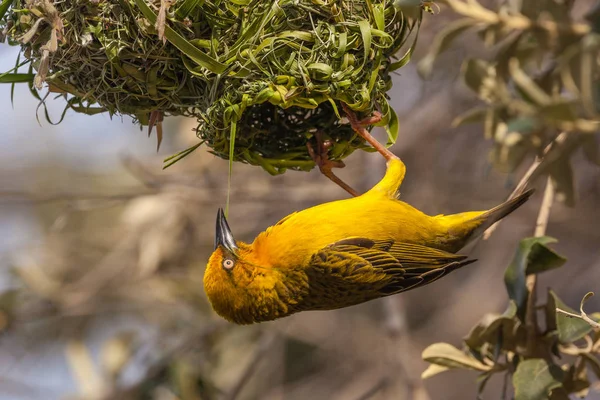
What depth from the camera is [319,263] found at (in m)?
2.67

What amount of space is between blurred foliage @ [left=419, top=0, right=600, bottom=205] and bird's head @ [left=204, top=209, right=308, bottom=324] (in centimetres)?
87

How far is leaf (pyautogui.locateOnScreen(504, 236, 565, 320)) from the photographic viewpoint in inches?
98.1

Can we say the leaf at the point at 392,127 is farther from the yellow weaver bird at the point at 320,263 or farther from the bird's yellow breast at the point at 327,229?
the bird's yellow breast at the point at 327,229

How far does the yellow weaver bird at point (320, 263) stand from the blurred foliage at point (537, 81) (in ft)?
1.12

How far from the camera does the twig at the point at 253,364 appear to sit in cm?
441

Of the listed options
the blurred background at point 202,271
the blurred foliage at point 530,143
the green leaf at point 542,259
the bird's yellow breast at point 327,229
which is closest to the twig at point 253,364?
the blurred background at point 202,271

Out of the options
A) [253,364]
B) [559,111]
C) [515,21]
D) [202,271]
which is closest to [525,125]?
[559,111]

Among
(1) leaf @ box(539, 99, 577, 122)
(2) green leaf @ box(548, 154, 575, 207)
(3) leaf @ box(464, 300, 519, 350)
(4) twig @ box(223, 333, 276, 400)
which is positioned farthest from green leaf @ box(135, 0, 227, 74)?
(4) twig @ box(223, 333, 276, 400)

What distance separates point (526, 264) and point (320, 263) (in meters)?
0.70

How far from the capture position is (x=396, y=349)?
413cm

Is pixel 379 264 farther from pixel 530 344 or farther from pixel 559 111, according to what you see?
pixel 559 111

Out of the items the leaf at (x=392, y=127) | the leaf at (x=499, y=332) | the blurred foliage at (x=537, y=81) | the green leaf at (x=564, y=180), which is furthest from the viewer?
the leaf at (x=392, y=127)

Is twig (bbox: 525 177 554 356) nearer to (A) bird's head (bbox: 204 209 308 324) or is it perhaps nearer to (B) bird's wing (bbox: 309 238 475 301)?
(B) bird's wing (bbox: 309 238 475 301)

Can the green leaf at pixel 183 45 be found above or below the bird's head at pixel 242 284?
above
